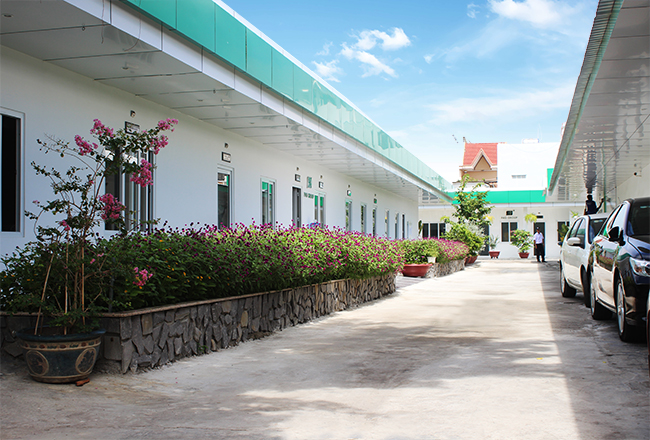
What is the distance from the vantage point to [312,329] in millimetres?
9336

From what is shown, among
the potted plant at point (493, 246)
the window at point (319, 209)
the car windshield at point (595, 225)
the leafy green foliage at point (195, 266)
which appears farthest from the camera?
the potted plant at point (493, 246)

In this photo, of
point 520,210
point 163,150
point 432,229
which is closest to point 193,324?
point 163,150

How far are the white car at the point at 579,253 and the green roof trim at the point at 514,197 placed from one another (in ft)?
94.6

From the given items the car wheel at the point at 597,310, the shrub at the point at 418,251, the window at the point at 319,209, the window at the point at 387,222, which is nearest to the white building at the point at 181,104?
the window at the point at 319,209

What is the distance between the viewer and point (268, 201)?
55.9 ft

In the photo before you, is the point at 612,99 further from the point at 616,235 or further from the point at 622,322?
the point at 622,322

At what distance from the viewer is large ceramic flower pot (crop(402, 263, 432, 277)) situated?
21125 millimetres

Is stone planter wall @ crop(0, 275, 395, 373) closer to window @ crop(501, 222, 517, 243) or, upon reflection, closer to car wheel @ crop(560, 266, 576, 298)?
car wheel @ crop(560, 266, 576, 298)

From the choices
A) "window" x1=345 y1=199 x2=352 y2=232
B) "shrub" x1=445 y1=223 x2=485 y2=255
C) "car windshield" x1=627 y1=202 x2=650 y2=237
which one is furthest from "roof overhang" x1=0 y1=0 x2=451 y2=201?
"shrub" x1=445 y1=223 x2=485 y2=255

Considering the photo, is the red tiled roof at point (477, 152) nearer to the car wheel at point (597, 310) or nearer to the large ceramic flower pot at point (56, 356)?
the car wheel at point (597, 310)

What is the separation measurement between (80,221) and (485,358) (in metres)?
4.78

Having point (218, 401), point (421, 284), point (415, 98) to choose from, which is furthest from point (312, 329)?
point (415, 98)

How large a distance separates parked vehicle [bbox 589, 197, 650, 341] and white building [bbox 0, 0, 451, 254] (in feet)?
21.8

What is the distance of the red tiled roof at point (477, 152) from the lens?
7175 cm
